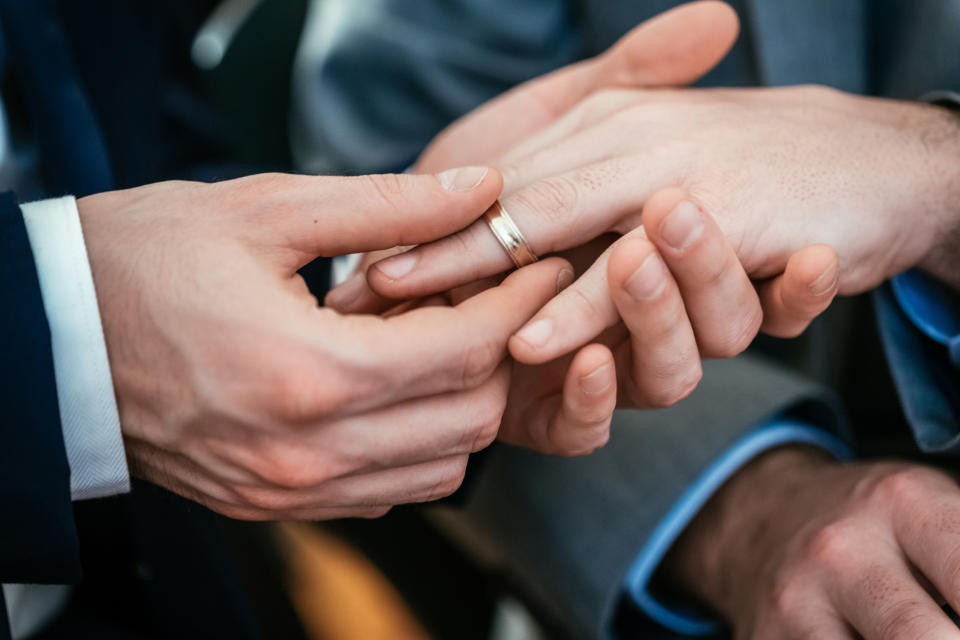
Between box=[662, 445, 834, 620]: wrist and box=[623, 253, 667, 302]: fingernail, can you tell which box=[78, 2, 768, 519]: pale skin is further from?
box=[662, 445, 834, 620]: wrist

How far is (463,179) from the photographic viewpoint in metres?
0.58

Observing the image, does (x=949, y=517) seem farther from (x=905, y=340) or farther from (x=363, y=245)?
(x=363, y=245)

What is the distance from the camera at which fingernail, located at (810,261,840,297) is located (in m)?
0.56

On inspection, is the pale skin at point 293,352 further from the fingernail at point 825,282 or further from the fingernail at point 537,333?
the fingernail at point 825,282

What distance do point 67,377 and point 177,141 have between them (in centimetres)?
81

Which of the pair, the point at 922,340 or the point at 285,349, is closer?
the point at 285,349

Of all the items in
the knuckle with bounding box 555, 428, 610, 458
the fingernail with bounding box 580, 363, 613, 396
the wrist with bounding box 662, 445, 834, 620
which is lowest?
the wrist with bounding box 662, 445, 834, 620

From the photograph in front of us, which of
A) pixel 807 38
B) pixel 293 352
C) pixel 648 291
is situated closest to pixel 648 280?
pixel 648 291

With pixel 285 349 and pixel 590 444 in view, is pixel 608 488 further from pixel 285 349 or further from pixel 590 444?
pixel 285 349

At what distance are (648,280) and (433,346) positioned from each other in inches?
6.2

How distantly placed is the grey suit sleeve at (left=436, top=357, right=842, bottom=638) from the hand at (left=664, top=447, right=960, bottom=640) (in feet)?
0.20

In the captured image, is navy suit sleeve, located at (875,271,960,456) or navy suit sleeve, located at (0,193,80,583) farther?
navy suit sleeve, located at (875,271,960,456)

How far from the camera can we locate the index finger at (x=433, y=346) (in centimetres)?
47

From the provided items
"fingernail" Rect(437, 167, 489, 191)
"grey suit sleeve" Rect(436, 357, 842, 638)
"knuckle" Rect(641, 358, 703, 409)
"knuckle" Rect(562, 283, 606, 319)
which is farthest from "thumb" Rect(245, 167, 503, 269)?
"grey suit sleeve" Rect(436, 357, 842, 638)
